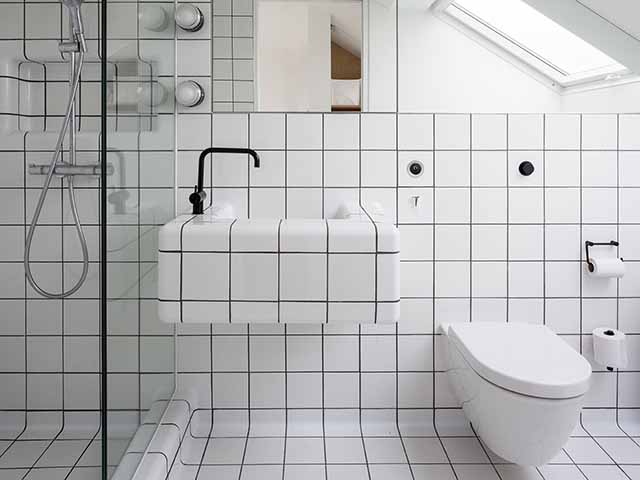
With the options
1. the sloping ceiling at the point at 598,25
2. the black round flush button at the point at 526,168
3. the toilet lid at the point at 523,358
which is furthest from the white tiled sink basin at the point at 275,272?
the sloping ceiling at the point at 598,25

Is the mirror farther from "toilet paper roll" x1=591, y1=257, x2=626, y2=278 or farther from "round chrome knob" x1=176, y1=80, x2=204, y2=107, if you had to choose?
"toilet paper roll" x1=591, y1=257, x2=626, y2=278

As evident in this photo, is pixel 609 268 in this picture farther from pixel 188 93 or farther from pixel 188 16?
pixel 188 16

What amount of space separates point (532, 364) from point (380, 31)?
133 cm

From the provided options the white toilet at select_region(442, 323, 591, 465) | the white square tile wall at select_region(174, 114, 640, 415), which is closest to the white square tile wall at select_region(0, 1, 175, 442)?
the white square tile wall at select_region(174, 114, 640, 415)

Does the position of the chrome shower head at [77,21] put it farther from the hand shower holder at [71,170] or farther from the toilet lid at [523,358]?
the toilet lid at [523,358]

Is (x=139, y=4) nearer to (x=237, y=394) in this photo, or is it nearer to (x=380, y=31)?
(x=380, y=31)

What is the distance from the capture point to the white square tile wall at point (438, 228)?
2316 millimetres

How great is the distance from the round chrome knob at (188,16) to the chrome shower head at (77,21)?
782mm

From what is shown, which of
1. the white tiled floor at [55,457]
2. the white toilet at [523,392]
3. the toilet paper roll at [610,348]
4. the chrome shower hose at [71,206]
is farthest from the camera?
the toilet paper roll at [610,348]

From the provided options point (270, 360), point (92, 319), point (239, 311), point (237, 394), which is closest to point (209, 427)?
point (237, 394)

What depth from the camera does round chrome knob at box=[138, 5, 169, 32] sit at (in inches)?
69.6

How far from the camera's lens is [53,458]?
1.47m

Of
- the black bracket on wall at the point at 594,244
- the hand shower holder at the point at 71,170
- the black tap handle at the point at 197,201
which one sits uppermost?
the hand shower holder at the point at 71,170

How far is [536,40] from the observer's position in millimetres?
2311
